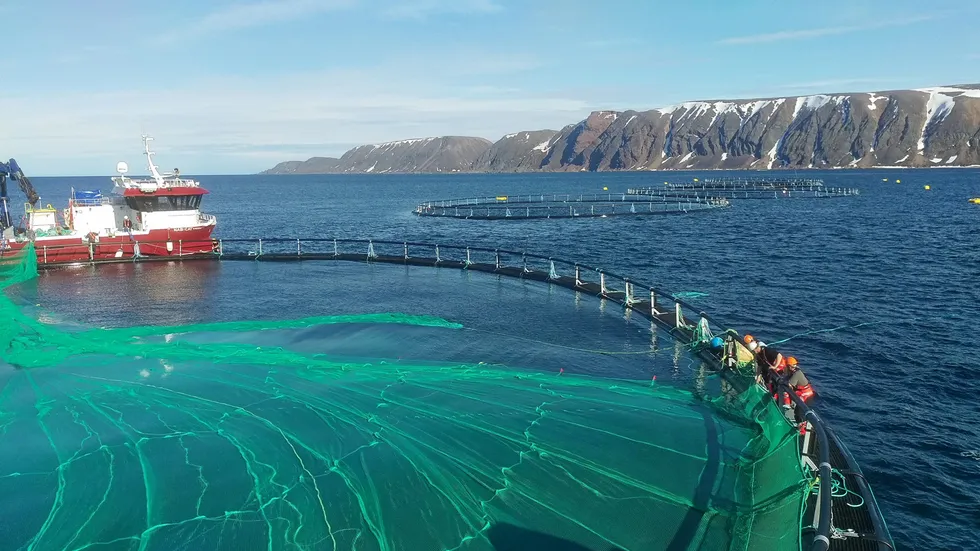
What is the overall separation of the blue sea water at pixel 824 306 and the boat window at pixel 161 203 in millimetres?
7741

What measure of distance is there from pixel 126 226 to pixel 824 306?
47.3 m

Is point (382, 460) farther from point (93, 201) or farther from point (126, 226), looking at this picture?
→ point (93, 201)

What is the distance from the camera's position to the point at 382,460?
554 inches

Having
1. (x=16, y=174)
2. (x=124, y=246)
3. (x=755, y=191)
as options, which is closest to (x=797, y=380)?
(x=124, y=246)

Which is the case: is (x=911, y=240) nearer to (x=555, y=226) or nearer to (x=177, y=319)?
(x=555, y=226)

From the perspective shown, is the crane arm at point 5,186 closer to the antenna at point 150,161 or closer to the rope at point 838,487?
the antenna at point 150,161

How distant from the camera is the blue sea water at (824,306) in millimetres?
18438

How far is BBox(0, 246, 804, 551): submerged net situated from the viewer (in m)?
11.4

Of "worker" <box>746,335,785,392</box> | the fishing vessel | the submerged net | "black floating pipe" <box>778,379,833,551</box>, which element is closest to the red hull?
the fishing vessel

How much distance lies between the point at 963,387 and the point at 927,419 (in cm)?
401

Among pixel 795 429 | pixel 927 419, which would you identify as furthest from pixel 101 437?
pixel 927 419

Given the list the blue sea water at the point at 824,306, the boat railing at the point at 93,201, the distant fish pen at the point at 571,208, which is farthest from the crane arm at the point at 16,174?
the distant fish pen at the point at 571,208

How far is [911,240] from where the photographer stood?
6462 cm

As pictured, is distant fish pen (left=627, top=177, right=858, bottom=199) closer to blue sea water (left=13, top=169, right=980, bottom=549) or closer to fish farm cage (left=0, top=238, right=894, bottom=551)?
blue sea water (left=13, top=169, right=980, bottom=549)
